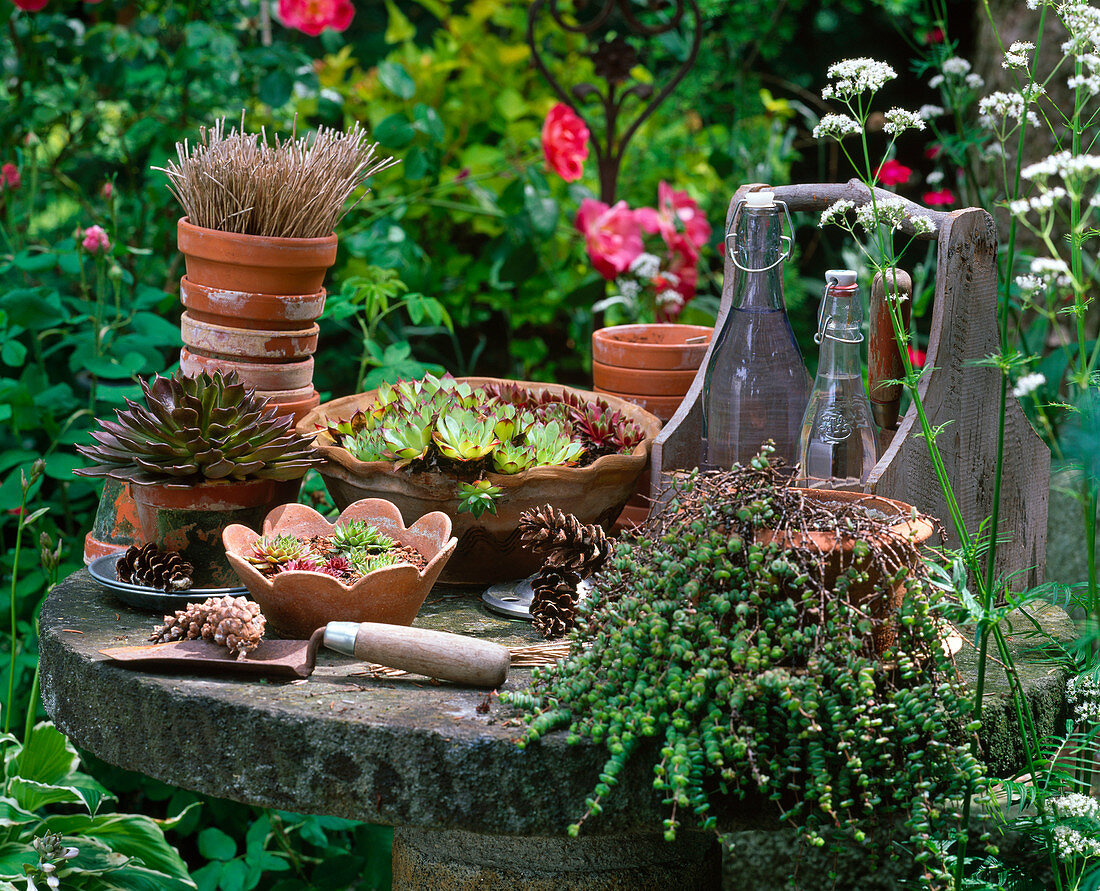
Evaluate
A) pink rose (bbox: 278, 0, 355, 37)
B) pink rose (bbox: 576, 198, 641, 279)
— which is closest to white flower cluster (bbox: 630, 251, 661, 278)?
pink rose (bbox: 576, 198, 641, 279)

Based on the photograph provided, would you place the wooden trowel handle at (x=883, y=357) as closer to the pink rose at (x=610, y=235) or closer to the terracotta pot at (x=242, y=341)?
the terracotta pot at (x=242, y=341)

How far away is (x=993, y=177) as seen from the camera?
3283 mm

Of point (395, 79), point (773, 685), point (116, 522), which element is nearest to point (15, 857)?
point (116, 522)

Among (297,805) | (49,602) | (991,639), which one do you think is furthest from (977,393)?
(49,602)

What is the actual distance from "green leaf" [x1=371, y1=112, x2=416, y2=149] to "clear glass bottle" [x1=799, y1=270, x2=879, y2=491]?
160 centimetres

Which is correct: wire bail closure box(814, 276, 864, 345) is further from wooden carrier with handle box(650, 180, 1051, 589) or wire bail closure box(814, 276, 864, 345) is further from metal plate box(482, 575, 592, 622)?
metal plate box(482, 575, 592, 622)

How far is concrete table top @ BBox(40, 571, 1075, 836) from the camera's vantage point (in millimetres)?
1136

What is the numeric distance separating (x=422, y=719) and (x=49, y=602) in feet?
2.10

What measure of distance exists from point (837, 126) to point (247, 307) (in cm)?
88

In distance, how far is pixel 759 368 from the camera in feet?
5.23

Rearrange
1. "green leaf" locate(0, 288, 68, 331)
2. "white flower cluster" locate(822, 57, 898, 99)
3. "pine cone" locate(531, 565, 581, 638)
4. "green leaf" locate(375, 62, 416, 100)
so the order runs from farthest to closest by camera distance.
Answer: "green leaf" locate(375, 62, 416, 100) → "green leaf" locate(0, 288, 68, 331) → "pine cone" locate(531, 565, 581, 638) → "white flower cluster" locate(822, 57, 898, 99)

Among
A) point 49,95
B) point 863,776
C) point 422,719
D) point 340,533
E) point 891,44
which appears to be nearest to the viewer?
point 863,776

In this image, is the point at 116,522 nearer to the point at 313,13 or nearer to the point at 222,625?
the point at 222,625

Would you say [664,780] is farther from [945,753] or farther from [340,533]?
[340,533]
